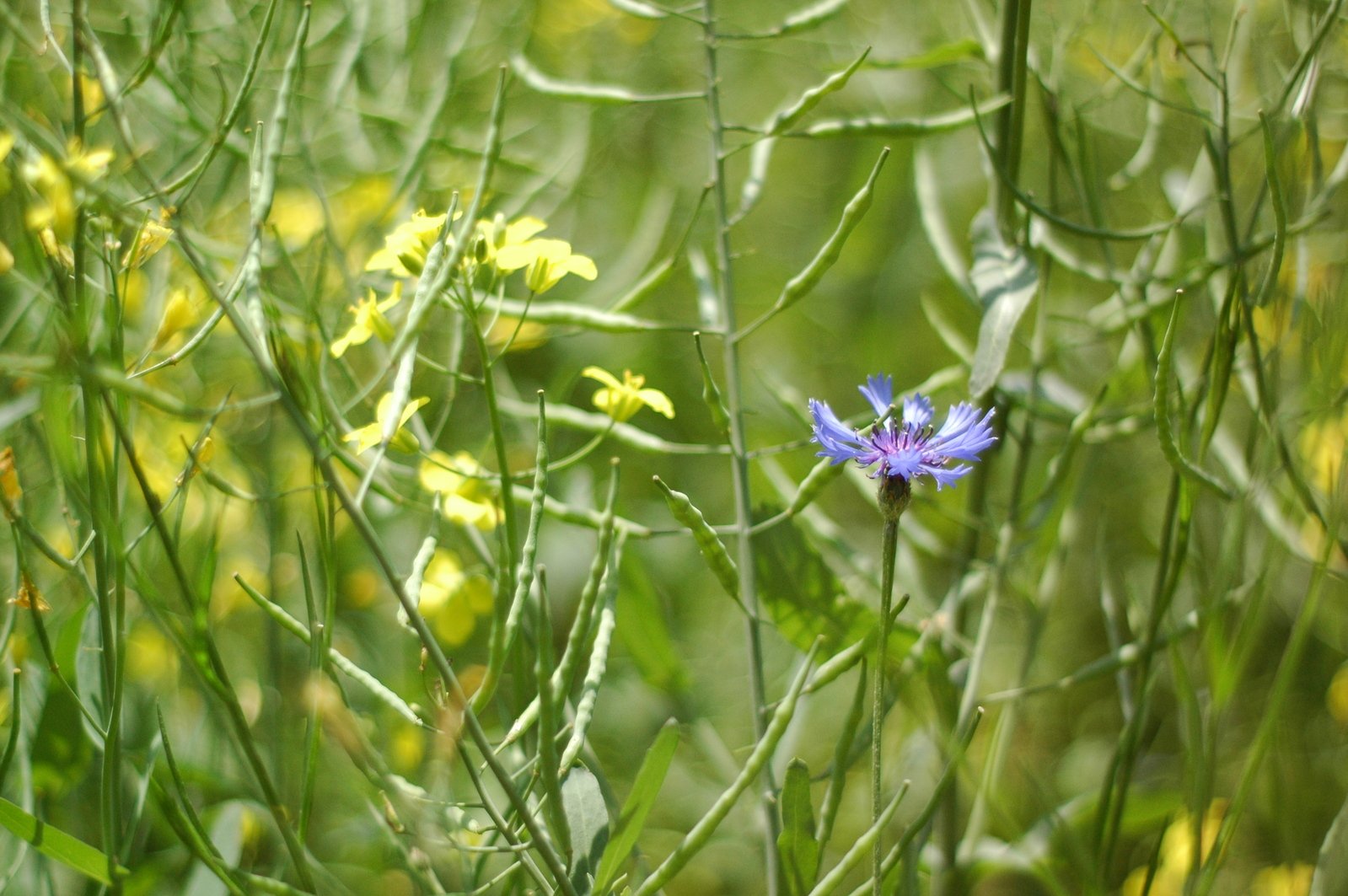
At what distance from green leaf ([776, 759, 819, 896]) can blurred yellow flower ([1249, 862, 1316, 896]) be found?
1.23 feet

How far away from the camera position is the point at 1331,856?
1.79 ft

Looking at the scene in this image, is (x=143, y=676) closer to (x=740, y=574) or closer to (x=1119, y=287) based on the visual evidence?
(x=740, y=574)

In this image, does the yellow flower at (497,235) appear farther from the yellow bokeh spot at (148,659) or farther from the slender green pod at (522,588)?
the yellow bokeh spot at (148,659)

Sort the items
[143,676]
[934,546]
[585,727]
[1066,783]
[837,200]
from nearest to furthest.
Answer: [585,727], [934,546], [143,676], [1066,783], [837,200]

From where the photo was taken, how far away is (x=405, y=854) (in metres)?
0.43

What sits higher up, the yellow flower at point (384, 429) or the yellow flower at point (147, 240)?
the yellow flower at point (147, 240)

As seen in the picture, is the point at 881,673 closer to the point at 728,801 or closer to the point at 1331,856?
the point at 728,801

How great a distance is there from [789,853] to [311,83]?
0.96 m

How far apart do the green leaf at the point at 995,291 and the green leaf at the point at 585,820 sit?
23 cm

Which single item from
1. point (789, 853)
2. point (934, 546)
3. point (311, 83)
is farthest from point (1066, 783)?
point (311, 83)

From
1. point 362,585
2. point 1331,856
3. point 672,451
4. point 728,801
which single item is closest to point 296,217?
point 362,585

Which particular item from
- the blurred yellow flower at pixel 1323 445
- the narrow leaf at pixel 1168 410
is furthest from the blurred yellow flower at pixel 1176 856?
the narrow leaf at pixel 1168 410

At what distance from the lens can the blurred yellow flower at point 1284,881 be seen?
69 cm

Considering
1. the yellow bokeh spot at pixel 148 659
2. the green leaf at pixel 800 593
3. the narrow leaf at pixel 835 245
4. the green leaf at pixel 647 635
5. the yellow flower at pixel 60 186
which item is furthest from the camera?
the yellow bokeh spot at pixel 148 659
